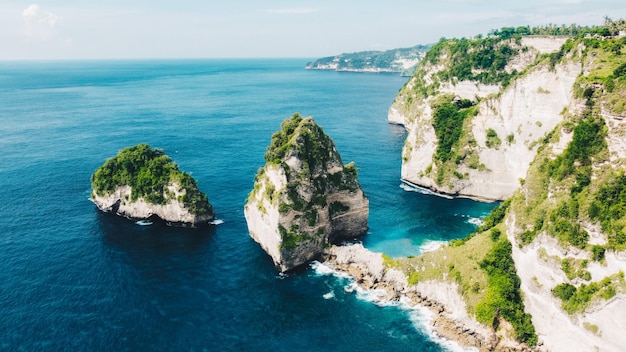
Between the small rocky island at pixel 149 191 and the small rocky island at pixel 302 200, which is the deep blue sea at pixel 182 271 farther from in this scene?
the small rocky island at pixel 302 200

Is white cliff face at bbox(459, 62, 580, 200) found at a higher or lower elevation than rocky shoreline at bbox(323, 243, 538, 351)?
higher

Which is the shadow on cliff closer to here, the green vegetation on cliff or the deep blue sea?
the deep blue sea

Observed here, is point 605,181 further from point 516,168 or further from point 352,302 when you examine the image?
point 516,168

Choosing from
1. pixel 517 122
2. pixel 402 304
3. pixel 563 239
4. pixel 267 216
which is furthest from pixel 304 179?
pixel 517 122

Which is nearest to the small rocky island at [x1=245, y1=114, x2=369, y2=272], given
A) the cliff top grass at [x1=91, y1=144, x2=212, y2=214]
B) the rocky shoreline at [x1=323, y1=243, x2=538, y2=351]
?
the rocky shoreline at [x1=323, y1=243, x2=538, y2=351]

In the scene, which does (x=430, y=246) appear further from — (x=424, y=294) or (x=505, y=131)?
(x=505, y=131)

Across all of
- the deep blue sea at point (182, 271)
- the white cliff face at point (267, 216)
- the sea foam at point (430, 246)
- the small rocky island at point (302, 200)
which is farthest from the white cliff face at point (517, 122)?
the white cliff face at point (267, 216)

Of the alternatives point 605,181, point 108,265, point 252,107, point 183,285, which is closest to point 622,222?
point 605,181
